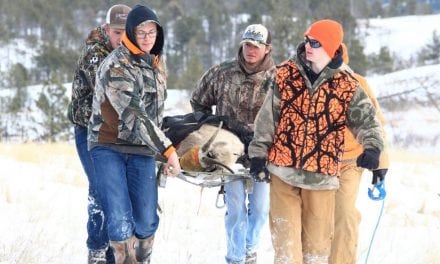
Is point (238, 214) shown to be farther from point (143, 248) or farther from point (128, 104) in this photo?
point (128, 104)

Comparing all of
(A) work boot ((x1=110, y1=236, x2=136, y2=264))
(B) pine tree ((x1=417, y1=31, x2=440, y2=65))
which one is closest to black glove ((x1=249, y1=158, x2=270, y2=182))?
(A) work boot ((x1=110, y1=236, x2=136, y2=264))

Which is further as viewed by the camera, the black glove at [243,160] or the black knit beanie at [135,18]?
the black glove at [243,160]

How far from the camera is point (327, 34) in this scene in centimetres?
373

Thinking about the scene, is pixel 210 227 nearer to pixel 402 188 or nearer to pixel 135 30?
pixel 135 30

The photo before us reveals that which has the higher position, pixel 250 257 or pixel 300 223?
pixel 300 223

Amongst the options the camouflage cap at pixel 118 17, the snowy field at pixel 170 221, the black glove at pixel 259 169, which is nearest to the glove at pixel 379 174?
the black glove at pixel 259 169

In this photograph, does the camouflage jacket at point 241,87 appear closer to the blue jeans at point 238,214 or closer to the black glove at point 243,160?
the black glove at point 243,160

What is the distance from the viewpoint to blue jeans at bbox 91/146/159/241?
12.8 ft

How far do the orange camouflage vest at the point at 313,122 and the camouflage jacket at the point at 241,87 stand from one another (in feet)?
3.36

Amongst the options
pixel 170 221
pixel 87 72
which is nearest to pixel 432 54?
pixel 170 221

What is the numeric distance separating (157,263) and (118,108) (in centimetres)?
189

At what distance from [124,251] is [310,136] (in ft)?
4.47

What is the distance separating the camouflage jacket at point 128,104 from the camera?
3.77 m

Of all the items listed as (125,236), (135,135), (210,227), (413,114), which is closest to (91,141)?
(135,135)
